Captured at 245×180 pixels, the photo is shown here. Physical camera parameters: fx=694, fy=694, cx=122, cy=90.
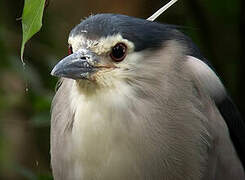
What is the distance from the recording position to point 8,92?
512cm

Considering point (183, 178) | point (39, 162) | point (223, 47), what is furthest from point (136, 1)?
point (183, 178)

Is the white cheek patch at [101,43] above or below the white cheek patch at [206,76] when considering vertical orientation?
above

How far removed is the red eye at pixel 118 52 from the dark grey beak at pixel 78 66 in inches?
3.2

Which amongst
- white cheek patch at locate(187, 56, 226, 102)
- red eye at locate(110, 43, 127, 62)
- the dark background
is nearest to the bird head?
red eye at locate(110, 43, 127, 62)

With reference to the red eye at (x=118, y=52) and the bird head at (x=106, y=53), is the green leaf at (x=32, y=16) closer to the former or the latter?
the bird head at (x=106, y=53)

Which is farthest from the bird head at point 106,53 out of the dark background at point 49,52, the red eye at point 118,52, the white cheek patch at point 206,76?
the dark background at point 49,52

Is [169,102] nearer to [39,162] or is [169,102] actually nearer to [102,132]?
[102,132]

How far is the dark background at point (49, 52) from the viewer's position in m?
4.66

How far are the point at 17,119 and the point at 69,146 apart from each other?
1996 mm

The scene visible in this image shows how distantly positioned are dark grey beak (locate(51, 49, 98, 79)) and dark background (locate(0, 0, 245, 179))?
3.88 feet

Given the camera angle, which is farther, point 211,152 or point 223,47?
point 223,47

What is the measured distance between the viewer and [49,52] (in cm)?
518

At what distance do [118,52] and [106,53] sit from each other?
0.18ft

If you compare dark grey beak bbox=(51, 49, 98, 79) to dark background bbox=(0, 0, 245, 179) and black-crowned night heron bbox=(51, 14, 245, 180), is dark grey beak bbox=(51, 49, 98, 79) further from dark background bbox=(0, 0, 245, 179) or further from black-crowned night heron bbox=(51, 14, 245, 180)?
dark background bbox=(0, 0, 245, 179)
